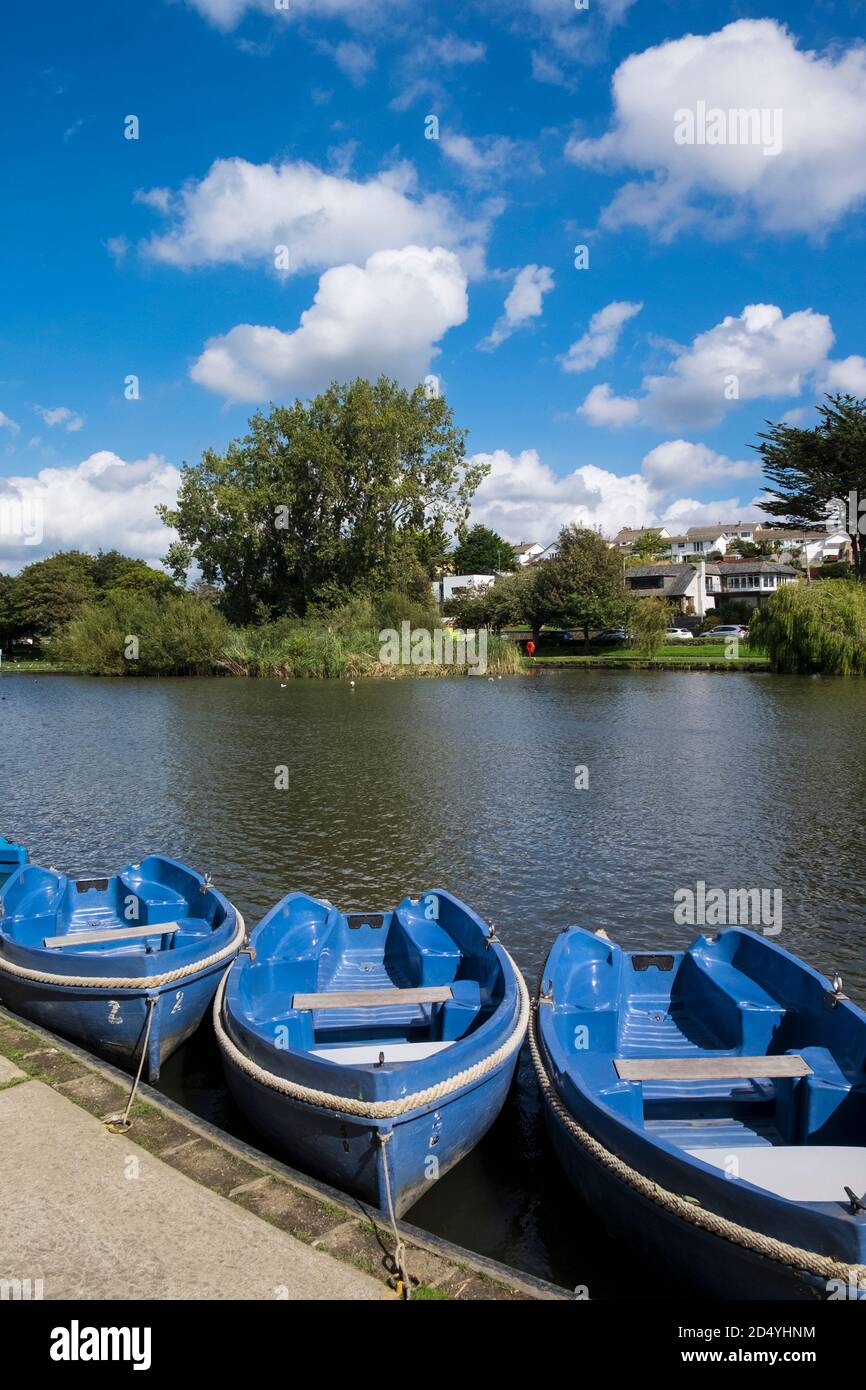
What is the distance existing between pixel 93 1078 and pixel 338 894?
677 centimetres

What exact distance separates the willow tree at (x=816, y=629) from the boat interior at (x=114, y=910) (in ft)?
137

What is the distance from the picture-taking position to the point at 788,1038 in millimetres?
7281

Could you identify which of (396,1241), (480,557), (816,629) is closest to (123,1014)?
(396,1241)

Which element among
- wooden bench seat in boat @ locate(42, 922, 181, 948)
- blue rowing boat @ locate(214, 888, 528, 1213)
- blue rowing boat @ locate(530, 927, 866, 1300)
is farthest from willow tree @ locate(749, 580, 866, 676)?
wooden bench seat in boat @ locate(42, 922, 181, 948)

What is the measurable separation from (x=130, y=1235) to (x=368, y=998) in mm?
2825

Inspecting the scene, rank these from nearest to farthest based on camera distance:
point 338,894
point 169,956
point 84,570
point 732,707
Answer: point 169,956 → point 338,894 → point 732,707 → point 84,570

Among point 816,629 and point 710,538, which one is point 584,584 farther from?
point 710,538

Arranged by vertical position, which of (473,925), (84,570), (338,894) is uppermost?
(84,570)

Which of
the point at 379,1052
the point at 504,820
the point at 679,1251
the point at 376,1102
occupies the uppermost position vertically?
the point at 376,1102

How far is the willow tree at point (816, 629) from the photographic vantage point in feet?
147

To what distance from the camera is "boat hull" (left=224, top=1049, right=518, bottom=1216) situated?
5543 mm

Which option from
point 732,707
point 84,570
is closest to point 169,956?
point 732,707

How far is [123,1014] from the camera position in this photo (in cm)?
782
